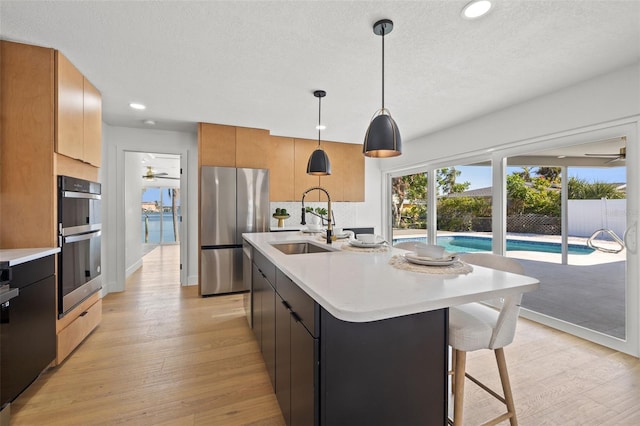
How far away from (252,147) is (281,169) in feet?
2.46

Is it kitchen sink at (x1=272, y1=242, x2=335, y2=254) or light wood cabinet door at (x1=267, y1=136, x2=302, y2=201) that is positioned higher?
light wood cabinet door at (x1=267, y1=136, x2=302, y2=201)

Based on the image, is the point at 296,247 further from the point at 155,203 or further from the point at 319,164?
the point at 155,203

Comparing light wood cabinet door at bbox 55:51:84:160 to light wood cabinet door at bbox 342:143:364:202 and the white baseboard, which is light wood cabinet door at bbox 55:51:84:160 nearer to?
the white baseboard

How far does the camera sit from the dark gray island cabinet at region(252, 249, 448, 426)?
3.52 feet

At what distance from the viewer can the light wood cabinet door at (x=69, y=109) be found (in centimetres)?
215

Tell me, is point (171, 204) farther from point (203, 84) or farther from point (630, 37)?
point (630, 37)

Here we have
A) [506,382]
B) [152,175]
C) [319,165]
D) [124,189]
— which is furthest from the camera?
[152,175]

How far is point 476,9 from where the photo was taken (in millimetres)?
1690

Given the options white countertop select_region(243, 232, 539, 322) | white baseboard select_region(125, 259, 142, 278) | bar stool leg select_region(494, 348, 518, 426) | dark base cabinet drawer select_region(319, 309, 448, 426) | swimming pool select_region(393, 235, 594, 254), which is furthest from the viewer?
white baseboard select_region(125, 259, 142, 278)

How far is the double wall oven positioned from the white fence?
4.55 metres

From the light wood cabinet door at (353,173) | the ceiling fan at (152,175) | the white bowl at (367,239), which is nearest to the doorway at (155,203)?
the ceiling fan at (152,175)

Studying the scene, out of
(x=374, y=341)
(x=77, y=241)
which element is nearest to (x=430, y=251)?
(x=374, y=341)

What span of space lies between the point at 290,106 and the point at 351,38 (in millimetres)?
1473

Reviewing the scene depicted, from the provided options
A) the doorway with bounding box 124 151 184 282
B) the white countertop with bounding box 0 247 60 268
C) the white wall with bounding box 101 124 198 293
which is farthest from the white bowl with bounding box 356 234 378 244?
Answer: the doorway with bounding box 124 151 184 282
